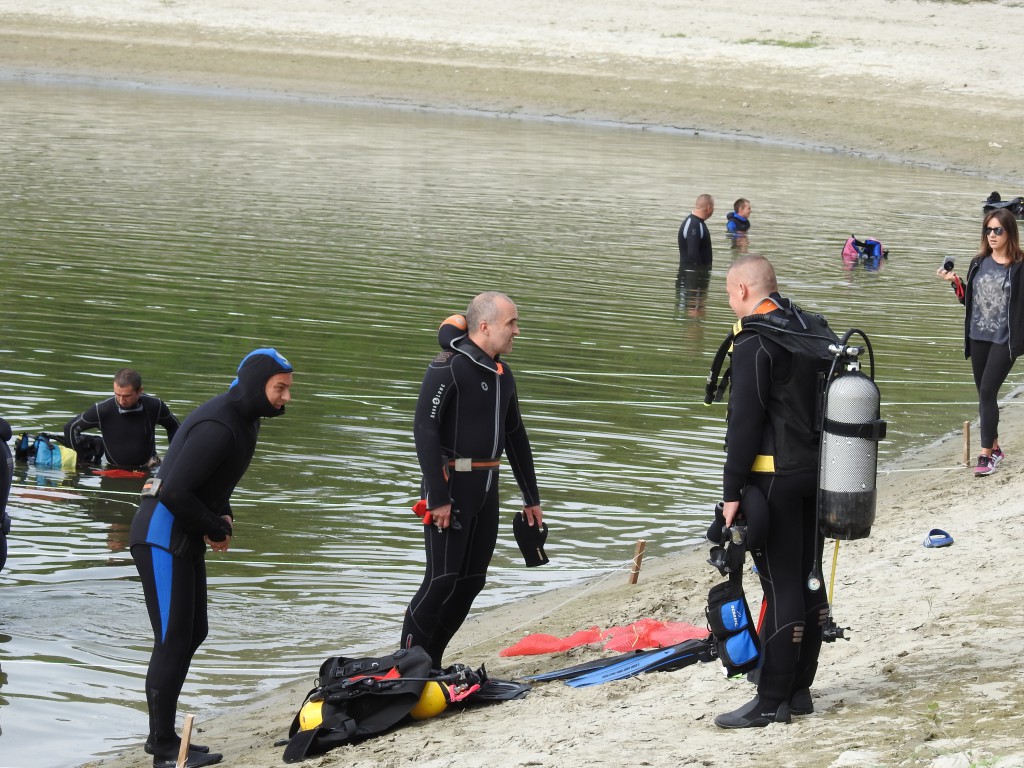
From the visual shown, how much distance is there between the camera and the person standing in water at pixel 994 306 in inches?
396

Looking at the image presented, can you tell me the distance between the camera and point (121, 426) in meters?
11.6

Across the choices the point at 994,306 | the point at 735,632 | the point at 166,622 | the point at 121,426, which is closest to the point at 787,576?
the point at 735,632

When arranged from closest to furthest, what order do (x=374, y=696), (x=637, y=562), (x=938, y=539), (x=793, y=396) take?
(x=793, y=396)
(x=374, y=696)
(x=938, y=539)
(x=637, y=562)

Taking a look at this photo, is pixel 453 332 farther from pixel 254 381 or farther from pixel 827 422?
pixel 827 422

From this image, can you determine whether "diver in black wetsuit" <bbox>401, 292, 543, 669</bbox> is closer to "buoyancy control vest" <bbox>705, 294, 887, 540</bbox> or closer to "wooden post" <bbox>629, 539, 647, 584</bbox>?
"buoyancy control vest" <bbox>705, 294, 887, 540</bbox>

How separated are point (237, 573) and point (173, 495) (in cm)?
309

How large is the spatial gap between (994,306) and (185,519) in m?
6.28

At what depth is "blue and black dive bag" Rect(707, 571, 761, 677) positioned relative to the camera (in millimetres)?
6016

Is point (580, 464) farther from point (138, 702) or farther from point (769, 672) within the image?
point (769, 672)

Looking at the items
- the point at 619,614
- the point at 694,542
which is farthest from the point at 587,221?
the point at 619,614

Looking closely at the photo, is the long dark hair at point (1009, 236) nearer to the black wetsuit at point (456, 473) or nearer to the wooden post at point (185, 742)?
the black wetsuit at point (456, 473)

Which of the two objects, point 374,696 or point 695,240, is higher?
point 695,240

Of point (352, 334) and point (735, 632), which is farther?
point (352, 334)

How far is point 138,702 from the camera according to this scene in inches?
293
